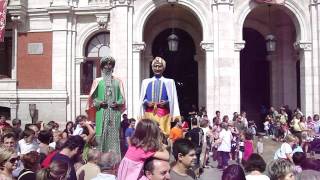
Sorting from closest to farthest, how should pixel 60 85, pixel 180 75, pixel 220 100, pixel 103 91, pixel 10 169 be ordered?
pixel 10 169
pixel 103 91
pixel 220 100
pixel 60 85
pixel 180 75

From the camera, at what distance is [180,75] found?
81.6ft

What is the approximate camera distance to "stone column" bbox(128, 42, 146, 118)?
2017 centimetres

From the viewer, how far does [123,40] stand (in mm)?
20531

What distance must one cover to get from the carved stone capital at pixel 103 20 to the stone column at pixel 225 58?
5.97m

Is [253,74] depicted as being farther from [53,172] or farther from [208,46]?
[53,172]

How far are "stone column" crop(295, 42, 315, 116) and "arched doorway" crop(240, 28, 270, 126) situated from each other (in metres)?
4.04

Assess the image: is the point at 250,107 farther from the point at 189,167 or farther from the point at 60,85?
the point at 189,167

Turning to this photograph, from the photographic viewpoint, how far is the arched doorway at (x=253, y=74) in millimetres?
25031

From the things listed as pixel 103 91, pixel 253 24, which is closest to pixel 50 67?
pixel 253 24

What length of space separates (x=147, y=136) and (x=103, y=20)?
743 inches

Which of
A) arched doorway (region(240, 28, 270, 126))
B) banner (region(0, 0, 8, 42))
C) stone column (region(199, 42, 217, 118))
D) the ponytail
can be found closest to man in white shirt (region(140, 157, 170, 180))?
the ponytail

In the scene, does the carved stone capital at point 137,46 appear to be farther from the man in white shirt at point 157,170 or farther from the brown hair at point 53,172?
the man in white shirt at point 157,170

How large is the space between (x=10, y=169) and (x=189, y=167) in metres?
2.20

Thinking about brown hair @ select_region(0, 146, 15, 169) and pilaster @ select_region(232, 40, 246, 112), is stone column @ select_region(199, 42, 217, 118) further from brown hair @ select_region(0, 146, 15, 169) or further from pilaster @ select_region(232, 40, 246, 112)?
brown hair @ select_region(0, 146, 15, 169)
